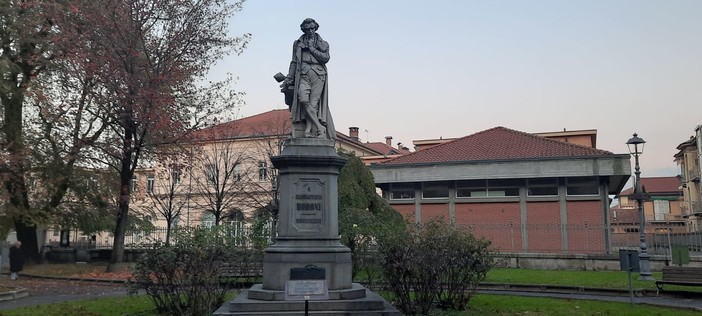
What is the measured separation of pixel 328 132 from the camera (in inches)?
457

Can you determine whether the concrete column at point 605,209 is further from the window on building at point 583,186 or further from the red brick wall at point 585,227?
the window on building at point 583,186

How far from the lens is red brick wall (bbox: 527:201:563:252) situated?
2891 cm

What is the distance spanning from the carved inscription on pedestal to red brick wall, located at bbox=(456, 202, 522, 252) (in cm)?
2044

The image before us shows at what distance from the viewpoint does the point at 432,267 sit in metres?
11.2

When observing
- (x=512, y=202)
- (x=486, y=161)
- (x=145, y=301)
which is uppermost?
(x=486, y=161)

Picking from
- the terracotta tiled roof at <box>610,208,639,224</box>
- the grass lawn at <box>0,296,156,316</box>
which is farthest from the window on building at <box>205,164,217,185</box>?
the terracotta tiled roof at <box>610,208,639,224</box>

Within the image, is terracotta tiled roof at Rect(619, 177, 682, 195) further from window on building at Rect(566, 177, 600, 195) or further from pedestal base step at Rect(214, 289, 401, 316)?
pedestal base step at Rect(214, 289, 401, 316)

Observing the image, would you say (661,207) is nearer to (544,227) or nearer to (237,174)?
(544,227)

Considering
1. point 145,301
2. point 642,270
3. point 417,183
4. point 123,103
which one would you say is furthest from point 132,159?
point 642,270

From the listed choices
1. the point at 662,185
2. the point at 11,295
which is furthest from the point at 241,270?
the point at 662,185

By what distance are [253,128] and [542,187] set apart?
2289 cm

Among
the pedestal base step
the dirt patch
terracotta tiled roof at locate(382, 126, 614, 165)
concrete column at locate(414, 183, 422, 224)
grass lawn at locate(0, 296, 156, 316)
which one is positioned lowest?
the dirt patch

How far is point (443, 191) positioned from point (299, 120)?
23.5 m

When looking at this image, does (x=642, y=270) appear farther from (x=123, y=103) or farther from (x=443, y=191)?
(x=123, y=103)
